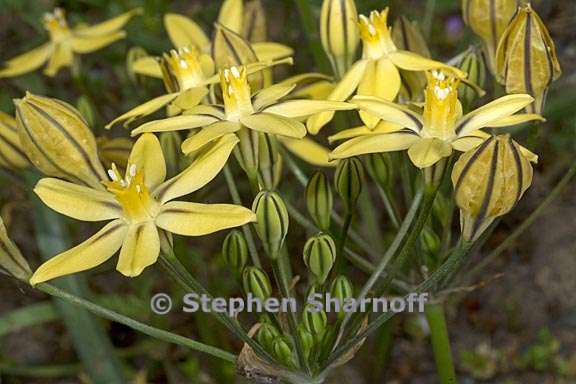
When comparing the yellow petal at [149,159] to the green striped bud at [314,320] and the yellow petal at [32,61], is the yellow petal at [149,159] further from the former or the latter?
the yellow petal at [32,61]

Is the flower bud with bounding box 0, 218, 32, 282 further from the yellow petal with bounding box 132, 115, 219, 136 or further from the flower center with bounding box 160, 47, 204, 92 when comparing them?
the flower center with bounding box 160, 47, 204, 92

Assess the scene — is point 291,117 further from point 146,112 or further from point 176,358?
point 176,358

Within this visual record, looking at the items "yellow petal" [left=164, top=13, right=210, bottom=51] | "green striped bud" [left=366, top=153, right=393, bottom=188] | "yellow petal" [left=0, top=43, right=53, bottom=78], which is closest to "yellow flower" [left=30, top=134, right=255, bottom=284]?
"green striped bud" [left=366, top=153, right=393, bottom=188]

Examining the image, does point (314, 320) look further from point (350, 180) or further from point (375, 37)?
point (375, 37)

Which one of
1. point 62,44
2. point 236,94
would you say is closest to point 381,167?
point 236,94

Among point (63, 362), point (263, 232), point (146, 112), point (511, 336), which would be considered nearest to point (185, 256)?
point (146, 112)
